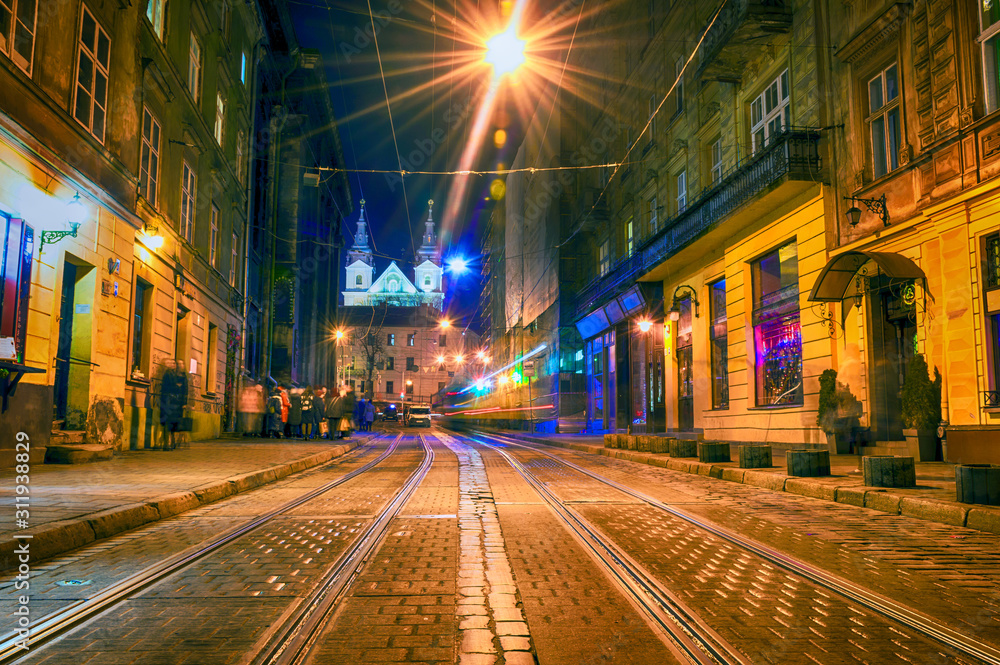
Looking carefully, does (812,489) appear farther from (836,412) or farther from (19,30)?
(19,30)

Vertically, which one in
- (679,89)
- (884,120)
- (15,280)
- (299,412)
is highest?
(679,89)

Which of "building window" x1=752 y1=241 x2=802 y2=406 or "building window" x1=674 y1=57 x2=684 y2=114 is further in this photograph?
"building window" x1=674 y1=57 x2=684 y2=114

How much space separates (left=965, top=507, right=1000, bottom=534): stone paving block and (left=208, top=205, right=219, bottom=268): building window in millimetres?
19819

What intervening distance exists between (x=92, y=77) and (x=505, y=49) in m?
10.6

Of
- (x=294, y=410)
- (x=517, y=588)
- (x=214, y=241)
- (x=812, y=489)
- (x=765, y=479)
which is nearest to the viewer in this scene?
(x=517, y=588)

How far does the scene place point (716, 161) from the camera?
1995cm

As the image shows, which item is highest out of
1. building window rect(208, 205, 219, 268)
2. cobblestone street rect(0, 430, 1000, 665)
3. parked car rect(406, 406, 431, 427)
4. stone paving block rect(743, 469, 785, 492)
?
building window rect(208, 205, 219, 268)

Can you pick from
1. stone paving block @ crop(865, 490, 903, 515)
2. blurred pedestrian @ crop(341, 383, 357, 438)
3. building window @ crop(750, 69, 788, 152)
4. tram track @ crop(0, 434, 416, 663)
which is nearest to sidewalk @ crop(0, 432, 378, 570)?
tram track @ crop(0, 434, 416, 663)

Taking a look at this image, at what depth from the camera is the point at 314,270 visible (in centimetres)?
4572

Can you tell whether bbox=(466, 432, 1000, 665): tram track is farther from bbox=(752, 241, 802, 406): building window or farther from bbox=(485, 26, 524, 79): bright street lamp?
bbox=(485, 26, 524, 79): bright street lamp

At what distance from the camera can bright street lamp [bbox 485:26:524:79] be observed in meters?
19.2

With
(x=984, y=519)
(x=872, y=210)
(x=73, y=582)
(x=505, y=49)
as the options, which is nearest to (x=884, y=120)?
(x=872, y=210)

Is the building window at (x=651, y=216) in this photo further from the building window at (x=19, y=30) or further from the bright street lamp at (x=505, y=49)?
the building window at (x=19, y=30)

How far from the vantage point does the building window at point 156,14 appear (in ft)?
51.1
